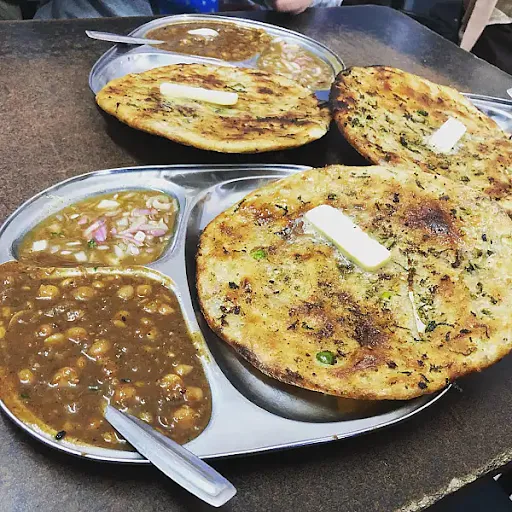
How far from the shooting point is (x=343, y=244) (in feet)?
6.76

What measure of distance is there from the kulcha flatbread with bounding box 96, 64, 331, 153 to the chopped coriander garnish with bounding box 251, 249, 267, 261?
27.0 inches

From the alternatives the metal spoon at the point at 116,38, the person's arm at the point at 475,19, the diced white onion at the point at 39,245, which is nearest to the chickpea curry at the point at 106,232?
the diced white onion at the point at 39,245

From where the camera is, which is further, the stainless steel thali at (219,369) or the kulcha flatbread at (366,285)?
the kulcha flatbread at (366,285)

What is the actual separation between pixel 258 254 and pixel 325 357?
0.52 meters

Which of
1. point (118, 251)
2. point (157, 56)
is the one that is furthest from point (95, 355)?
point (157, 56)

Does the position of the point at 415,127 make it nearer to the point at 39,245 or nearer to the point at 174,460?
the point at 39,245

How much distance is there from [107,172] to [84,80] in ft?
4.65

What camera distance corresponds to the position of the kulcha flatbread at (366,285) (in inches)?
67.4

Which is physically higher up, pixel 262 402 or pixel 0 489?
pixel 262 402

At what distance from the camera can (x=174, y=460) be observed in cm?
139

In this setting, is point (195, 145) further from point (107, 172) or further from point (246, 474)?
point (246, 474)

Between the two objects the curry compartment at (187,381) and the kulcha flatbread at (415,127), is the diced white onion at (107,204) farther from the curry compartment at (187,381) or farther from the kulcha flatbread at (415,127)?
the kulcha flatbread at (415,127)

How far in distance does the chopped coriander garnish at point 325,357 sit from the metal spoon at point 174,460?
0.50 meters

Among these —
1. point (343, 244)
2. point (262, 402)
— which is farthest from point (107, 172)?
point (262, 402)
